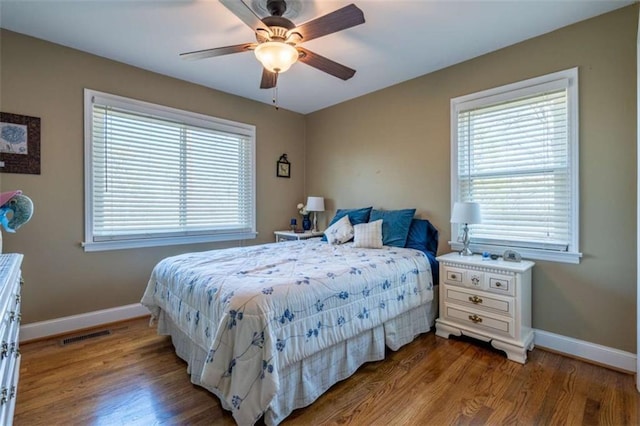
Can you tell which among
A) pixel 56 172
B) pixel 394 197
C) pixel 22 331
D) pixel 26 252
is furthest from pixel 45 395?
pixel 394 197

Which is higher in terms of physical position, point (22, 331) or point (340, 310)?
point (340, 310)

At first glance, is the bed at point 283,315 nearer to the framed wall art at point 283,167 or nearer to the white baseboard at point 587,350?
the white baseboard at point 587,350

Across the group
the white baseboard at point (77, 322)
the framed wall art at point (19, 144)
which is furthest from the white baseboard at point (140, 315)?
the framed wall art at point (19, 144)

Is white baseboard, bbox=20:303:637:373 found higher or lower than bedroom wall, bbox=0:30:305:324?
lower

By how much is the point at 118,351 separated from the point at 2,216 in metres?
1.38

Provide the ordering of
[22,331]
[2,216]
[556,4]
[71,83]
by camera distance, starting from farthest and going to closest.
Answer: [71,83] < [22,331] < [556,4] < [2,216]

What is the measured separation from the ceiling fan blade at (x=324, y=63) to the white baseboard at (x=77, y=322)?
292 cm

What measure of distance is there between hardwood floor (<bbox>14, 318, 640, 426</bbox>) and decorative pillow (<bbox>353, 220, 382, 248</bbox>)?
3.24 ft

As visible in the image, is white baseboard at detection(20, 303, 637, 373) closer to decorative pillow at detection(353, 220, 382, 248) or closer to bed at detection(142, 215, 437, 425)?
bed at detection(142, 215, 437, 425)

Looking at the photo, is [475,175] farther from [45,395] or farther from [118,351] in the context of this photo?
[45,395]

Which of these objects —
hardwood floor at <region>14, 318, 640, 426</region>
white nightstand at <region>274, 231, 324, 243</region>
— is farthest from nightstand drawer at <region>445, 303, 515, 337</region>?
white nightstand at <region>274, 231, 324, 243</region>

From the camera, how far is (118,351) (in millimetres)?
2451

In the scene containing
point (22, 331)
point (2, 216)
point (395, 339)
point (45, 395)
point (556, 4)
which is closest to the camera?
point (2, 216)

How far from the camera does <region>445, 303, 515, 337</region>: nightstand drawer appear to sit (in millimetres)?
2336
